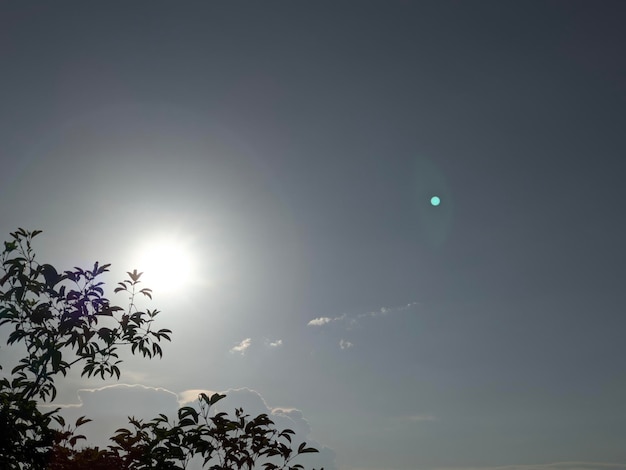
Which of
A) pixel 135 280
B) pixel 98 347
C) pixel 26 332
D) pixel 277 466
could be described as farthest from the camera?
pixel 135 280

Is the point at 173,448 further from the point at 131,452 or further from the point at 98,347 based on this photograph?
the point at 98,347

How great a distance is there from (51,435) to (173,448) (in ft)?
8.84

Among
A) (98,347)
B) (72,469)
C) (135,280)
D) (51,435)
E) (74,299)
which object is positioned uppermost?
(135,280)

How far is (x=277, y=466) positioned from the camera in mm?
10164

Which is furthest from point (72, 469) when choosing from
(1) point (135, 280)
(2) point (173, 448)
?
(1) point (135, 280)

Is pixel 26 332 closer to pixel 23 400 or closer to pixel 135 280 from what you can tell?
pixel 23 400

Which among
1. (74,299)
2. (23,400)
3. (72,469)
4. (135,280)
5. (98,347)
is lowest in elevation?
(72,469)

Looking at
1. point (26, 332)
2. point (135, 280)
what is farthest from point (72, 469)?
point (135, 280)

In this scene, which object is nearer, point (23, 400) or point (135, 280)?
point (23, 400)

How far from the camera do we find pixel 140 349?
12477mm

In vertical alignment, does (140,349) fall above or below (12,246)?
below

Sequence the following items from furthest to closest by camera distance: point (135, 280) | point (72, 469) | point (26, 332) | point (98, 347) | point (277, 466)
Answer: point (135, 280) < point (98, 347) < point (26, 332) < point (277, 466) < point (72, 469)

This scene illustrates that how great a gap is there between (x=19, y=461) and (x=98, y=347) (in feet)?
9.56

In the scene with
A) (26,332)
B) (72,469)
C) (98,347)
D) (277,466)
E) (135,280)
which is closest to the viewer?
(72,469)
